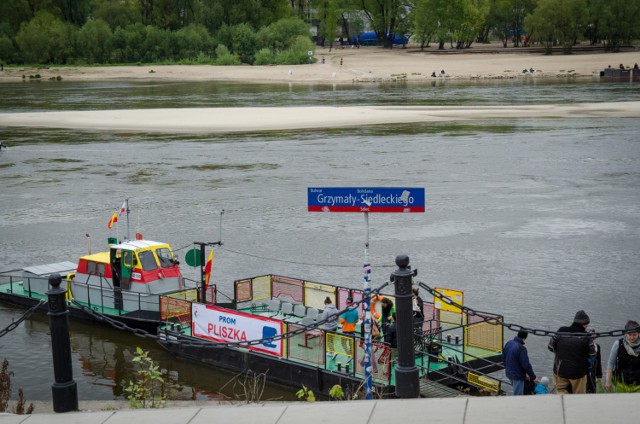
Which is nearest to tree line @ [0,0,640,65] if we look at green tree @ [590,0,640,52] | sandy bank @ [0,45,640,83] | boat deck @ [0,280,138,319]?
green tree @ [590,0,640,52]

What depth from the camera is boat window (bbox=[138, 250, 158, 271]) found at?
23.8 metres

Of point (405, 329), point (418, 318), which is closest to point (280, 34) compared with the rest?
point (418, 318)

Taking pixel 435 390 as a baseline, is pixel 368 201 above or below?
above

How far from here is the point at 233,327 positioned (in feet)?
64.2

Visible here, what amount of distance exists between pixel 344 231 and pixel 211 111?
4681cm

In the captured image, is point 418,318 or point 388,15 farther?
point 388,15

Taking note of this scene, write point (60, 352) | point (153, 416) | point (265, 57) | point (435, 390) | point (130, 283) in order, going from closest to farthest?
point (153, 416) → point (60, 352) → point (435, 390) → point (130, 283) → point (265, 57)

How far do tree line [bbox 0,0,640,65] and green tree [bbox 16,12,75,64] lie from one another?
166 mm

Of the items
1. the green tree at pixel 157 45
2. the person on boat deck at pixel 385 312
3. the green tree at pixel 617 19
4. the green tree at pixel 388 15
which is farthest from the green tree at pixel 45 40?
the person on boat deck at pixel 385 312

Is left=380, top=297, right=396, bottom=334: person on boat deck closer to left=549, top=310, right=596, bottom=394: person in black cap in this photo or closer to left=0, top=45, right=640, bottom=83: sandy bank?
left=549, top=310, right=596, bottom=394: person in black cap

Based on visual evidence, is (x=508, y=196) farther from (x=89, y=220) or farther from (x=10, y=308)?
(x=10, y=308)

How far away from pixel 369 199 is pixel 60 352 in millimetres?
4666

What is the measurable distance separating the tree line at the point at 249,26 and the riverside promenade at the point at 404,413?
448ft

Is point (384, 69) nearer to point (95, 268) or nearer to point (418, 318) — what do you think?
point (95, 268)
